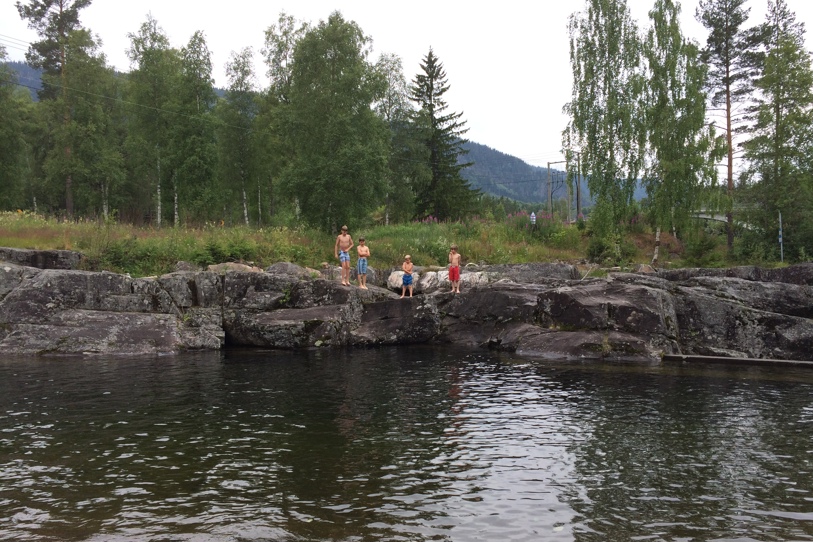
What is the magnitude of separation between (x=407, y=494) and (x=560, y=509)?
1762 millimetres

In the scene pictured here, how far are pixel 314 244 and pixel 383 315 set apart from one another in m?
8.97

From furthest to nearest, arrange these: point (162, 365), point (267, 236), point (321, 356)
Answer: point (267, 236) < point (321, 356) < point (162, 365)

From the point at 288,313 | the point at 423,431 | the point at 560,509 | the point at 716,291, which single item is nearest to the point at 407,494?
the point at 560,509

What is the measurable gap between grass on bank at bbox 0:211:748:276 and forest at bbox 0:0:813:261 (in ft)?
5.59

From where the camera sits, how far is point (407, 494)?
678 centimetres

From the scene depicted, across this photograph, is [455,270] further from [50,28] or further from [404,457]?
[50,28]

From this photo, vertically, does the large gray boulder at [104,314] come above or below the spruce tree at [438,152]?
below

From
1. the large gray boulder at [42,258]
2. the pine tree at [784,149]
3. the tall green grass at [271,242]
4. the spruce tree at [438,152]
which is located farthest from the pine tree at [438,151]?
the large gray boulder at [42,258]

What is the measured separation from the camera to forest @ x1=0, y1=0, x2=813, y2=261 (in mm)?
31969

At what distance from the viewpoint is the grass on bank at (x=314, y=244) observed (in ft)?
75.0

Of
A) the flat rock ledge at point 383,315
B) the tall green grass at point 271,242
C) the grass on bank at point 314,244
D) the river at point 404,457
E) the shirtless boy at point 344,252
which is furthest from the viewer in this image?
the grass on bank at point 314,244

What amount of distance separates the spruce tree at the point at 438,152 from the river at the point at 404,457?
3280 cm

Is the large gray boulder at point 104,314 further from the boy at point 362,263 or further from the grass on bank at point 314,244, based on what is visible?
the boy at point 362,263

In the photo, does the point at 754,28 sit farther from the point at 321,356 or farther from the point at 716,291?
the point at 321,356
